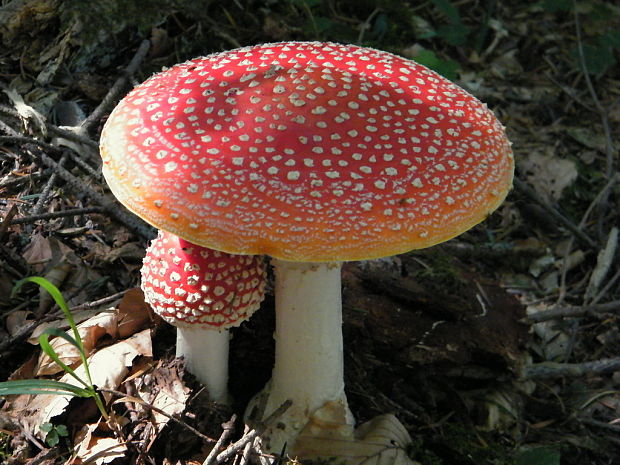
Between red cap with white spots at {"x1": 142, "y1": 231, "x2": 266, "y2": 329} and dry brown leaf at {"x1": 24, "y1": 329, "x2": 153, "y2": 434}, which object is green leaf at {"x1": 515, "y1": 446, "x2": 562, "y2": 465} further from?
dry brown leaf at {"x1": 24, "y1": 329, "x2": 153, "y2": 434}

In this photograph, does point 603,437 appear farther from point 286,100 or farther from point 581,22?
point 581,22

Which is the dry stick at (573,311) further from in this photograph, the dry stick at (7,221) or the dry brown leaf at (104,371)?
the dry stick at (7,221)

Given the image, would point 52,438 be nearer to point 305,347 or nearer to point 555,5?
point 305,347

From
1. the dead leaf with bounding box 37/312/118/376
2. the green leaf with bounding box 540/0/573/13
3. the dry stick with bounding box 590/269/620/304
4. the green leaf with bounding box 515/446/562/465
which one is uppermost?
the green leaf with bounding box 540/0/573/13

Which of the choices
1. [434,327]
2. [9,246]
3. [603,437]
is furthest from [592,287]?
[9,246]

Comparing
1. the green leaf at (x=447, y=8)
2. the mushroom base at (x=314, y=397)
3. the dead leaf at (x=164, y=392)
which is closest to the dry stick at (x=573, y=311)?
the mushroom base at (x=314, y=397)

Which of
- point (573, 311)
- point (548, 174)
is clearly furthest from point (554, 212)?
point (573, 311)

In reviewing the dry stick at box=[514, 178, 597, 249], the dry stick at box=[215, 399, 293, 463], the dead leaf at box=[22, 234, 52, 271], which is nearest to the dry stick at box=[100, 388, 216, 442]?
the dry stick at box=[215, 399, 293, 463]
